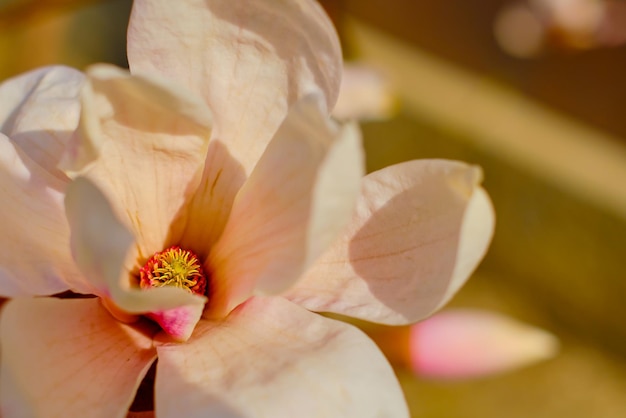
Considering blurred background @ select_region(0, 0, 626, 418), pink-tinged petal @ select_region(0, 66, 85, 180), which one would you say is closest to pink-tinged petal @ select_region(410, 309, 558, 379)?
blurred background @ select_region(0, 0, 626, 418)

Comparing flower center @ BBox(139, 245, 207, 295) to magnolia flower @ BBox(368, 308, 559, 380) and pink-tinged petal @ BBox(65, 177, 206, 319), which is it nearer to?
pink-tinged petal @ BBox(65, 177, 206, 319)

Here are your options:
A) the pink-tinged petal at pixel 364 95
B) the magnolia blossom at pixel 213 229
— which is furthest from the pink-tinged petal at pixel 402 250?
the pink-tinged petal at pixel 364 95

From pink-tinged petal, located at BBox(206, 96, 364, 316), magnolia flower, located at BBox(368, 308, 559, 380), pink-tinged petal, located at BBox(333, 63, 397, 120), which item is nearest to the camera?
pink-tinged petal, located at BBox(206, 96, 364, 316)

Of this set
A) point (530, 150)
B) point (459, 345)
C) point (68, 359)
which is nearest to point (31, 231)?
point (68, 359)

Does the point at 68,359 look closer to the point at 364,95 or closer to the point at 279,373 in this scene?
the point at 279,373

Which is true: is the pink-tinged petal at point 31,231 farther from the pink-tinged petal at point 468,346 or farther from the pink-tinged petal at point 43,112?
the pink-tinged petal at point 468,346

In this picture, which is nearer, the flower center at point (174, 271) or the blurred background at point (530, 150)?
the flower center at point (174, 271)

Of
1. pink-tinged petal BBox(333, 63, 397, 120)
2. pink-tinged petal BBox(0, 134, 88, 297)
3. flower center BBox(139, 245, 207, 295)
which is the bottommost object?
pink-tinged petal BBox(333, 63, 397, 120)
